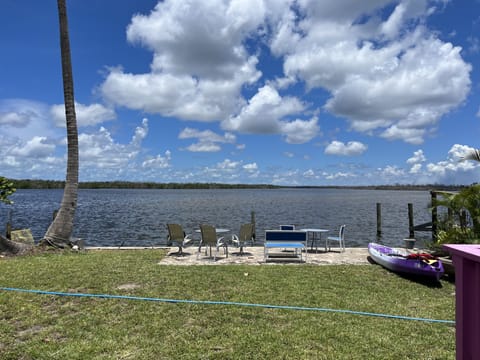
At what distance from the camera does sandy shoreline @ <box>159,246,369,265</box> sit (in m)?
9.41

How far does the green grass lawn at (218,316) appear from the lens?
154 inches

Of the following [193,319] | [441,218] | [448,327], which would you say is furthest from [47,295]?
[441,218]

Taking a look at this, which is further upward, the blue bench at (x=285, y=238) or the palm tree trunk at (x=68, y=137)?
the palm tree trunk at (x=68, y=137)

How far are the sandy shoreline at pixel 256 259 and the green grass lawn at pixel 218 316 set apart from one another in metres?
1.29

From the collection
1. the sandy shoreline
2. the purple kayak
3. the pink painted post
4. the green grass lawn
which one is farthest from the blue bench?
the pink painted post

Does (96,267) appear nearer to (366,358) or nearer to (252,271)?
(252,271)

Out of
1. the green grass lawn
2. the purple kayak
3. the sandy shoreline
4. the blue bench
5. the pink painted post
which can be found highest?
the pink painted post

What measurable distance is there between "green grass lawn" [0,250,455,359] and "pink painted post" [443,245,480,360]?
6.79 ft

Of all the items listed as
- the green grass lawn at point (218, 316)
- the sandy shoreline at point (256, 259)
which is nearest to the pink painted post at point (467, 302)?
the green grass lawn at point (218, 316)

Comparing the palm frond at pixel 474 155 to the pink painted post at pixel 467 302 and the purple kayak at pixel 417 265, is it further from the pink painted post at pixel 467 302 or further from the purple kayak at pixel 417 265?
the pink painted post at pixel 467 302

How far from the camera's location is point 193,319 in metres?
4.89

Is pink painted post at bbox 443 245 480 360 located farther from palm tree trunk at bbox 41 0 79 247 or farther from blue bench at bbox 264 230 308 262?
palm tree trunk at bbox 41 0 79 247

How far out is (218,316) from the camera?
5.01 metres

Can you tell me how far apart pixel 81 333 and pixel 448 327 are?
4963mm
